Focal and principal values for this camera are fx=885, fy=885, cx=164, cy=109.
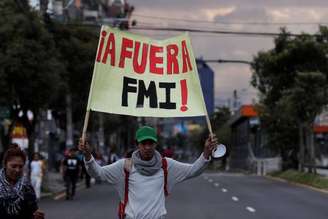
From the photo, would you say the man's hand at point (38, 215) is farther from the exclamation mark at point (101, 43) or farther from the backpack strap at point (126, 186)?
the exclamation mark at point (101, 43)

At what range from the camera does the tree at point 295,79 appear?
4200cm

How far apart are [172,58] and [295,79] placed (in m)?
34.5

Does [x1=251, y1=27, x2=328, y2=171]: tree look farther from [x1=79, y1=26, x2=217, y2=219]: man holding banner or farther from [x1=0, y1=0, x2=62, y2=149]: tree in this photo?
[x1=79, y1=26, x2=217, y2=219]: man holding banner

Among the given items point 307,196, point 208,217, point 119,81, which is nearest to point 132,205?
point 119,81

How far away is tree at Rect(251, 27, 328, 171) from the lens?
138 ft

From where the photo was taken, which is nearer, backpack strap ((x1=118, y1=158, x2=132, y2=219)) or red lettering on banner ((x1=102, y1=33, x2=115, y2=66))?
backpack strap ((x1=118, y1=158, x2=132, y2=219))

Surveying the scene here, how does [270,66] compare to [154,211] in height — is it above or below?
above

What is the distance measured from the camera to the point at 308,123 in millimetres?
43594

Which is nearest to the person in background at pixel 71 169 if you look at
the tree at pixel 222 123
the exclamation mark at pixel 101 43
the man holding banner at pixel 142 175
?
the exclamation mark at pixel 101 43

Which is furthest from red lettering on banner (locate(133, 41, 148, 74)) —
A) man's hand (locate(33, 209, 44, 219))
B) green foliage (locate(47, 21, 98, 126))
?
green foliage (locate(47, 21, 98, 126))

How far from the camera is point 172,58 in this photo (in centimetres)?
848

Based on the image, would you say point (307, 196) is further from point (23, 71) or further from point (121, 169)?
point (121, 169)

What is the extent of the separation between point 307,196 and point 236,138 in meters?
73.3

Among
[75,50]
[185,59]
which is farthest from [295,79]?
[185,59]
